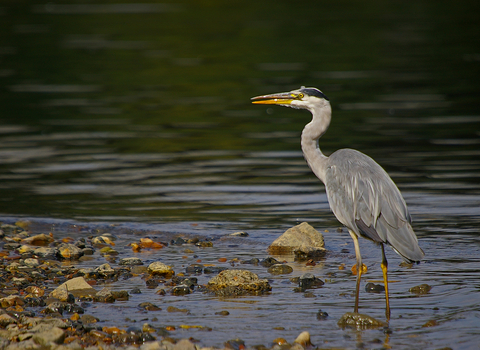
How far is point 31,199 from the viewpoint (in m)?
11.7

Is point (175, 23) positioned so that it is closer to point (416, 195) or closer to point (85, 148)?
point (85, 148)

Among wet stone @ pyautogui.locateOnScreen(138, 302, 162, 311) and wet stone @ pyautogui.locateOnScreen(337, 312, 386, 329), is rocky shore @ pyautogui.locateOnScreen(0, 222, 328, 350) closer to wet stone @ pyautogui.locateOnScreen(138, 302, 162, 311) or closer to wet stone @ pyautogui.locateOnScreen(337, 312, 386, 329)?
wet stone @ pyautogui.locateOnScreen(138, 302, 162, 311)

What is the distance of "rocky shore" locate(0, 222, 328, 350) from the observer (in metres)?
5.77

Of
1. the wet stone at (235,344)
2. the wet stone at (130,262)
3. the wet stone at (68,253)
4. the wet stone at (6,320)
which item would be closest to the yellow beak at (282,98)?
the wet stone at (130,262)

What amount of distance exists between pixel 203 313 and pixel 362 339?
4.97ft

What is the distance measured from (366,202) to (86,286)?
9.81ft

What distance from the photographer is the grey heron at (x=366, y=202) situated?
6.74 meters

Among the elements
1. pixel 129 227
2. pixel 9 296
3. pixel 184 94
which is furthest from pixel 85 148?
pixel 9 296

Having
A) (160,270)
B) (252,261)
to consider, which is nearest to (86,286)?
(160,270)

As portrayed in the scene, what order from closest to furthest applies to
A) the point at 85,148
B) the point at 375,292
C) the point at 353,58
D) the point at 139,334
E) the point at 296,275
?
the point at 139,334, the point at 375,292, the point at 296,275, the point at 85,148, the point at 353,58

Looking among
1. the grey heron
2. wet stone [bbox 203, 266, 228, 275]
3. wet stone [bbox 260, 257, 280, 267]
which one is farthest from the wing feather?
wet stone [bbox 203, 266, 228, 275]

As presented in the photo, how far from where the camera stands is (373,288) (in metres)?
7.35

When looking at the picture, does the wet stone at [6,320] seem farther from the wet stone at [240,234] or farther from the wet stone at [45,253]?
the wet stone at [240,234]

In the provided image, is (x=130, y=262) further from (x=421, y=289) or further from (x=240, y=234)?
(x=421, y=289)
